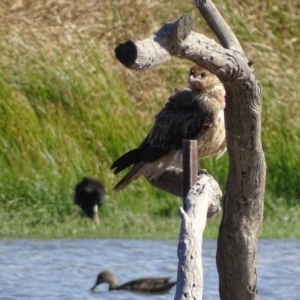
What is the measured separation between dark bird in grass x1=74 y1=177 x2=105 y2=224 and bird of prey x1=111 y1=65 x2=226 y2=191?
3.38 meters

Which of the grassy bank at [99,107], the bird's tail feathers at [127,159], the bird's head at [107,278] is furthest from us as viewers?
the grassy bank at [99,107]

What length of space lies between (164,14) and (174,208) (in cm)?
357

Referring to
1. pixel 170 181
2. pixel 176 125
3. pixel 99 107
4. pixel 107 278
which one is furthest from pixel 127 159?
pixel 99 107

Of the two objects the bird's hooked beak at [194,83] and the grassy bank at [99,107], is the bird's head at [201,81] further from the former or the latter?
the grassy bank at [99,107]

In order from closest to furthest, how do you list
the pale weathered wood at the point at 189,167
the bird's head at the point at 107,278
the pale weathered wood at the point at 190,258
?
1. the pale weathered wood at the point at 190,258
2. the pale weathered wood at the point at 189,167
3. the bird's head at the point at 107,278

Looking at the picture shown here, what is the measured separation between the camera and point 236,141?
25.2 ft

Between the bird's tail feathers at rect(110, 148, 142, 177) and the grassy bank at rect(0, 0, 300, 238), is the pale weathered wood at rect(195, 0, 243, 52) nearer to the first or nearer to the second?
the bird's tail feathers at rect(110, 148, 142, 177)

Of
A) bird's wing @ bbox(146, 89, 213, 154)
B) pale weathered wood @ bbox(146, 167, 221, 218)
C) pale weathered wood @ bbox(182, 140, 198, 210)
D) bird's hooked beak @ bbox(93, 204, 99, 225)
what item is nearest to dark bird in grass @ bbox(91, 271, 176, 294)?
bird's wing @ bbox(146, 89, 213, 154)

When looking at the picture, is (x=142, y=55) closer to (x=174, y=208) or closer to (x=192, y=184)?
(x=192, y=184)

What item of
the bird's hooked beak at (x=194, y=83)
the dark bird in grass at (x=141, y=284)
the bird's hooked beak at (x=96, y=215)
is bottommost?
the dark bird in grass at (x=141, y=284)

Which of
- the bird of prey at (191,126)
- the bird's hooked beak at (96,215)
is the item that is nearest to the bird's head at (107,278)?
the bird of prey at (191,126)

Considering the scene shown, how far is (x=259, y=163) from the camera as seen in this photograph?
779 centimetres

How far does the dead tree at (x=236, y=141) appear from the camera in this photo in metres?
6.53

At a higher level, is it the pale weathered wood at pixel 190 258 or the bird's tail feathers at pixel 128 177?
the bird's tail feathers at pixel 128 177
